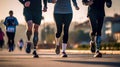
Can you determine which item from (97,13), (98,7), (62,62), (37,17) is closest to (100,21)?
(97,13)

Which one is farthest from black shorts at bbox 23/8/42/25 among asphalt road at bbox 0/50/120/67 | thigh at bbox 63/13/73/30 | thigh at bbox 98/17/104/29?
asphalt road at bbox 0/50/120/67

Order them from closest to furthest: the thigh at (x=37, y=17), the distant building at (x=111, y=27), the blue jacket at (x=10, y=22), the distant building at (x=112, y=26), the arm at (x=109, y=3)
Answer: the arm at (x=109, y=3) → the thigh at (x=37, y=17) → the blue jacket at (x=10, y=22) → the distant building at (x=111, y=27) → the distant building at (x=112, y=26)

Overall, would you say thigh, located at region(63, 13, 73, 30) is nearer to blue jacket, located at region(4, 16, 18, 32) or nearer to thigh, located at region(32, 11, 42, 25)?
thigh, located at region(32, 11, 42, 25)

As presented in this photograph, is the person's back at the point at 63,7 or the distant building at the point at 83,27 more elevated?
the person's back at the point at 63,7

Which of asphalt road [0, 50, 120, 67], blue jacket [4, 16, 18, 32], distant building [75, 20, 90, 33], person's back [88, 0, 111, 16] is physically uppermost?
person's back [88, 0, 111, 16]

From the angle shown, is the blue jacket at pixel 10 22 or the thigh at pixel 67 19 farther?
the blue jacket at pixel 10 22

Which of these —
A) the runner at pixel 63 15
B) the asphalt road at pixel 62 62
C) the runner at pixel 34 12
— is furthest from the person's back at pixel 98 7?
the asphalt road at pixel 62 62

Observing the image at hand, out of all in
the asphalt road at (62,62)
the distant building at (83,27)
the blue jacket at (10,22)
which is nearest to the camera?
the asphalt road at (62,62)

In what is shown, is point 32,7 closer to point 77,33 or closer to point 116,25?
point 116,25

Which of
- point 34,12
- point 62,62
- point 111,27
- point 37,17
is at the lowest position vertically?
point 111,27

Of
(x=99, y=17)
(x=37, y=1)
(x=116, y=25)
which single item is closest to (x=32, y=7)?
(x=37, y=1)

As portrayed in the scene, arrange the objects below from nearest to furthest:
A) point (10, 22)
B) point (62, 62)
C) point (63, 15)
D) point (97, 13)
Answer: point (62, 62) < point (97, 13) < point (63, 15) < point (10, 22)

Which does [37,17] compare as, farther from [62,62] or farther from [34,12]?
[62,62]

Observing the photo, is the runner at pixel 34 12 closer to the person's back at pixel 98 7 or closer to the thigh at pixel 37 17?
the thigh at pixel 37 17
